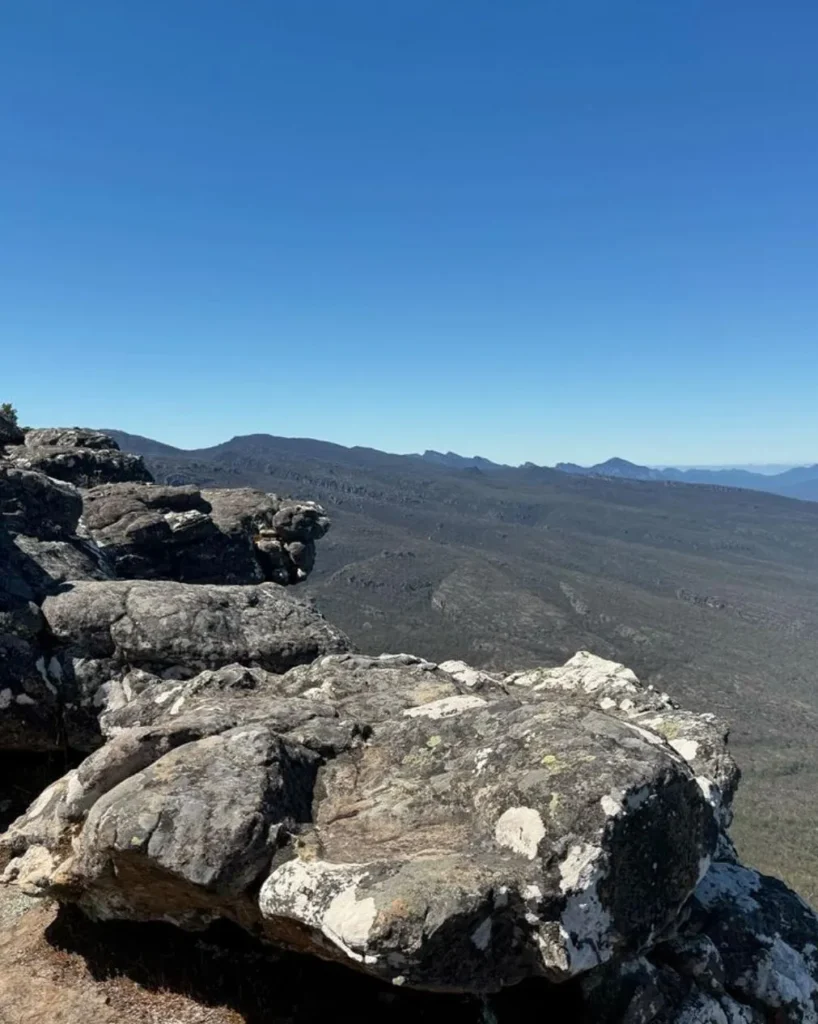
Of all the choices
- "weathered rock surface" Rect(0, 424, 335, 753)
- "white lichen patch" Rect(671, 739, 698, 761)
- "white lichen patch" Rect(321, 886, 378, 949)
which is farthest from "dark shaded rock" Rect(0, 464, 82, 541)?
"white lichen patch" Rect(671, 739, 698, 761)

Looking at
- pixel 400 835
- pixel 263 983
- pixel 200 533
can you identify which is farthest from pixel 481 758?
pixel 200 533

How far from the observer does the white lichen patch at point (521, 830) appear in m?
9.16

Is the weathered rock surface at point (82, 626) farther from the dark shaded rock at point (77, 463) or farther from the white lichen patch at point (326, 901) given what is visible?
the white lichen patch at point (326, 901)

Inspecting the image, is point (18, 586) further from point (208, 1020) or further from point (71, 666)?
point (208, 1020)

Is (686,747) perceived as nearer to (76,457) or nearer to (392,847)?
(392,847)

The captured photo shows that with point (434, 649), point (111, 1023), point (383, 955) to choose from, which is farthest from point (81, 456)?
point (434, 649)

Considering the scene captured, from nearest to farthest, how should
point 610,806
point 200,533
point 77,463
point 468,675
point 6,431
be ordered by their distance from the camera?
point 610,806 → point 468,675 → point 6,431 → point 200,533 → point 77,463

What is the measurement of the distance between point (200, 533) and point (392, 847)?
73.0 ft

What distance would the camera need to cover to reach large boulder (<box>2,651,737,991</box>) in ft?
27.9

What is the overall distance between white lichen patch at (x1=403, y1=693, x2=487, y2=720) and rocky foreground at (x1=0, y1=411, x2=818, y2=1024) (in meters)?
0.08

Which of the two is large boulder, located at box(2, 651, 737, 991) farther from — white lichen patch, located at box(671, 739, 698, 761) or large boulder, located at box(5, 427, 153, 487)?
large boulder, located at box(5, 427, 153, 487)

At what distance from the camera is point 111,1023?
9.96 metres

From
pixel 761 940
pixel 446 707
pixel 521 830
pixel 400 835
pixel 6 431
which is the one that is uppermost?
pixel 6 431

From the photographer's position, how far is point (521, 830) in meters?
9.36
